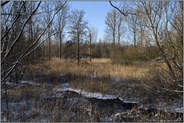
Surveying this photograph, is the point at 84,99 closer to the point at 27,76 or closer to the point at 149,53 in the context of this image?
the point at 149,53

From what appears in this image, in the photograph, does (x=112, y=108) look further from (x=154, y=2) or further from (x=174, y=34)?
(x=154, y=2)

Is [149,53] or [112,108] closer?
[112,108]

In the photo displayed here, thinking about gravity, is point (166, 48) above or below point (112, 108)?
above

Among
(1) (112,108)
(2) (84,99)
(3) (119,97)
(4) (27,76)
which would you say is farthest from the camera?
(4) (27,76)

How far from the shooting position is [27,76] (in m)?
14.8

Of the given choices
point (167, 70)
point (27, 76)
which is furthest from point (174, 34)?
point (27, 76)

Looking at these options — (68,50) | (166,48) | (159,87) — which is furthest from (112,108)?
(68,50)

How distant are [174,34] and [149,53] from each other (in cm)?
193

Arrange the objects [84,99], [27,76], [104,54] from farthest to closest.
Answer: [104,54]
[27,76]
[84,99]

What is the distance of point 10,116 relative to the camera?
20.6 feet

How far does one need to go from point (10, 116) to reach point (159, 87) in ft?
16.9

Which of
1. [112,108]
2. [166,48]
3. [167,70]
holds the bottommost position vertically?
[112,108]

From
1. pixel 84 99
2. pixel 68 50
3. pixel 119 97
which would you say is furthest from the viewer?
pixel 68 50

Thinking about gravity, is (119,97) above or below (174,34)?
below
